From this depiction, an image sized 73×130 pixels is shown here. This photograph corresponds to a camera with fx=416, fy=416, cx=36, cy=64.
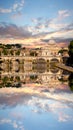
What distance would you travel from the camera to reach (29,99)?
818cm

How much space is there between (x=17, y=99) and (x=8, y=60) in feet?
112

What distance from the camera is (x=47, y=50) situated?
166 feet

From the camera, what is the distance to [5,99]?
8242 millimetres

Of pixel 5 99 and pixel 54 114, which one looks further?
pixel 5 99

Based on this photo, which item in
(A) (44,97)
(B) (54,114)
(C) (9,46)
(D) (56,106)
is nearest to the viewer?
(B) (54,114)

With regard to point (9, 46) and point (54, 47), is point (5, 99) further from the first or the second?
point (9, 46)

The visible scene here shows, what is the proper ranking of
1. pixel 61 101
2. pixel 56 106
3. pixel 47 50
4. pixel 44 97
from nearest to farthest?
pixel 56 106, pixel 61 101, pixel 44 97, pixel 47 50

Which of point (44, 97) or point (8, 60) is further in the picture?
point (8, 60)

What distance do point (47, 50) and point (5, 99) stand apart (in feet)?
139

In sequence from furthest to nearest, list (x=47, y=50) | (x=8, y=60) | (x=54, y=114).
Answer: (x=47, y=50) → (x=8, y=60) → (x=54, y=114)

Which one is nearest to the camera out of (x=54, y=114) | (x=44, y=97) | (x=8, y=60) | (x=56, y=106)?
(x=54, y=114)

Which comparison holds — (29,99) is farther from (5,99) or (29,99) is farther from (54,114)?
(54,114)


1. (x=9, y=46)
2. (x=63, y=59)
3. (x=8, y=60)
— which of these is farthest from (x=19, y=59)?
(x=9, y=46)

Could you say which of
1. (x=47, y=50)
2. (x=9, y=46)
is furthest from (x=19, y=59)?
(x=9, y=46)
